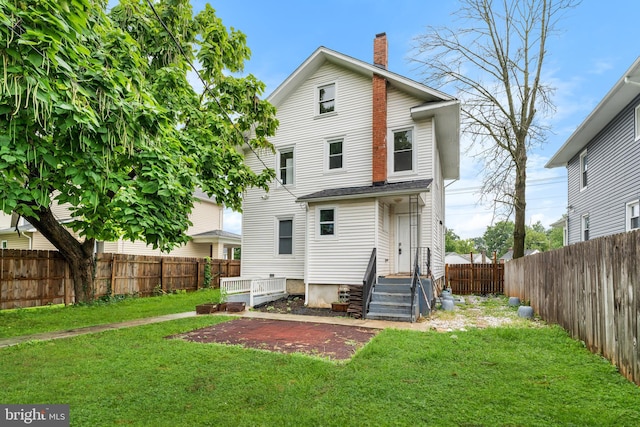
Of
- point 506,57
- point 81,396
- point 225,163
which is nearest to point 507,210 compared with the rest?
point 506,57

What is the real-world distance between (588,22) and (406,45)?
24.2ft

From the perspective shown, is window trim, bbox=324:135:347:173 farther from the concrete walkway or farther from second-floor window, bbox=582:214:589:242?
second-floor window, bbox=582:214:589:242

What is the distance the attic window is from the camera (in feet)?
43.5

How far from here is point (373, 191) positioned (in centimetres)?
1066

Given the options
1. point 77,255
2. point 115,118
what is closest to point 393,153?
point 115,118

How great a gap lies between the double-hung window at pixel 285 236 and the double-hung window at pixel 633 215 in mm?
11147

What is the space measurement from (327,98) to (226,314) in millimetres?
8624

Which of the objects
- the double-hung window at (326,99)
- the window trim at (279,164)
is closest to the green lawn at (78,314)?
the window trim at (279,164)

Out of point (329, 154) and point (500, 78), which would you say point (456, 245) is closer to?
point (500, 78)

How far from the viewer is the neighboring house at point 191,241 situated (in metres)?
19.3

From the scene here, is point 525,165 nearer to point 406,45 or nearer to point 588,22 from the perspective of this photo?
point 588,22

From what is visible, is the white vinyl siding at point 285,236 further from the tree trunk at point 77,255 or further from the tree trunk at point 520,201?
the tree trunk at point 520,201

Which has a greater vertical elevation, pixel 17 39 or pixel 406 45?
pixel 406 45

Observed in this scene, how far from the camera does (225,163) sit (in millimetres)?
11133
